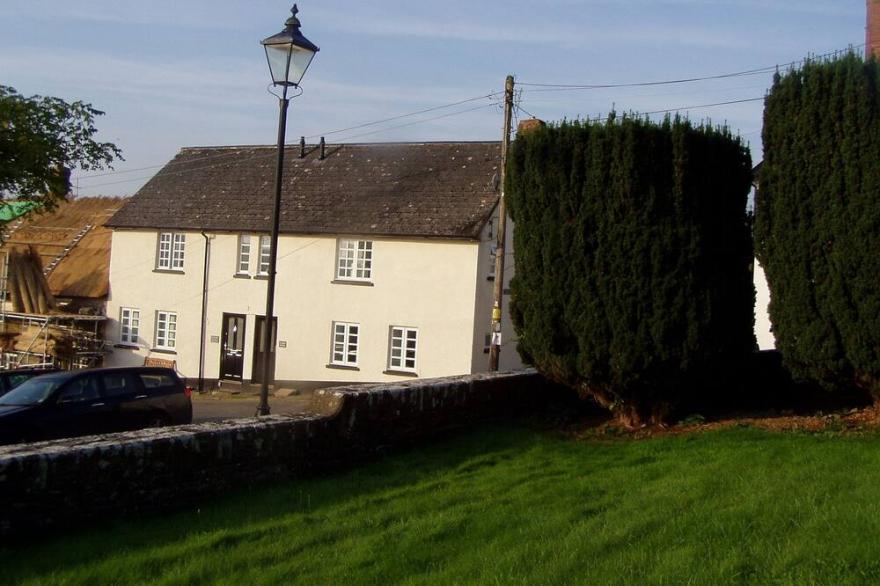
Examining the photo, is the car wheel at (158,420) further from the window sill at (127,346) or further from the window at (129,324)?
the window at (129,324)

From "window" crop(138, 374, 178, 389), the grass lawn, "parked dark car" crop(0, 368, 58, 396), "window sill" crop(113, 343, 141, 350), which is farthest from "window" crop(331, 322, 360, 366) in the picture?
the grass lawn

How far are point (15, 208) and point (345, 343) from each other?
10.7m

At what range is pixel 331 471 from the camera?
35.5ft

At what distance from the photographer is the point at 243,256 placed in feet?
108

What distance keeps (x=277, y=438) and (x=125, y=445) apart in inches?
72.8

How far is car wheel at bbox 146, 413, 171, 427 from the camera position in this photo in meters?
17.1

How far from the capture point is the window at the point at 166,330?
1362 inches

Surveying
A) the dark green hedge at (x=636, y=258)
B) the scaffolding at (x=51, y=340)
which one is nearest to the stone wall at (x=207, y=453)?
the dark green hedge at (x=636, y=258)

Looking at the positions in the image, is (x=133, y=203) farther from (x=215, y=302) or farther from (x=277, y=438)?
(x=277, y=438)

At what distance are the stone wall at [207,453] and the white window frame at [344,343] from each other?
57.3 feet

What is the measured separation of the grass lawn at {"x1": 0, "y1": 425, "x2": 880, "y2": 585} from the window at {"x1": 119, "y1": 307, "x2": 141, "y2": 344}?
2683 centimetres

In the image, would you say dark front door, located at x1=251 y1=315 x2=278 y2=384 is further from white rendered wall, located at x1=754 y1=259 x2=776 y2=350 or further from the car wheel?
white rendered wall, located at x1=754 y1=259 x2=776 y2=350

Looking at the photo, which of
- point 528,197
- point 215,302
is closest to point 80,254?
point 215,302

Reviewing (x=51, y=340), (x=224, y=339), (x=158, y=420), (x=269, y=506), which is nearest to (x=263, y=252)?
(x=224, y=339)
